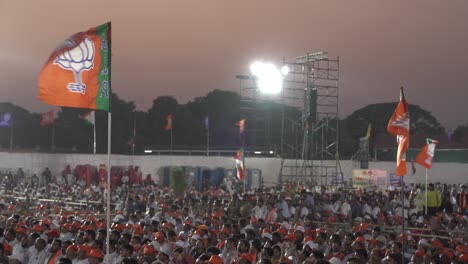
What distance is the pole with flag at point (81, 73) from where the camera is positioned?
332 inches

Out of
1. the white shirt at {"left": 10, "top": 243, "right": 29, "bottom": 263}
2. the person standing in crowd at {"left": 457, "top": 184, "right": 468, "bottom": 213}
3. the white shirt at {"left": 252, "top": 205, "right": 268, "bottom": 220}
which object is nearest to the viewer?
the white shirt at {"left": 10, "top": 243, "right": 29, "bottom": 263}

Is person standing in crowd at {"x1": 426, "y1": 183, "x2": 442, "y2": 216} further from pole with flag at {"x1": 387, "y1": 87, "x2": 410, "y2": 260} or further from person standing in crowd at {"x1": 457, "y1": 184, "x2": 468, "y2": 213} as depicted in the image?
pole with flag at {"x1": 387, "y1": 87, "x2": 410, "y2": 260}

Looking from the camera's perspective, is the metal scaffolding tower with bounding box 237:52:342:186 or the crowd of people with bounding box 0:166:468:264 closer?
the crowd of people with bounding box 0:166:468:264

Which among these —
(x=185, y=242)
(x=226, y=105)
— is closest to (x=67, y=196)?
(x=185, y=242)

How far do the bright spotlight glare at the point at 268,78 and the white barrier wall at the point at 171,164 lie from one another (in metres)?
4.62

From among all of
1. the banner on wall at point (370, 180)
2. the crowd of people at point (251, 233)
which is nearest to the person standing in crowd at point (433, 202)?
the crowd of people at point (251, 233)

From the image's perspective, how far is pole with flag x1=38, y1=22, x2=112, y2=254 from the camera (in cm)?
843

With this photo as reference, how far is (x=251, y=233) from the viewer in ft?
45.0

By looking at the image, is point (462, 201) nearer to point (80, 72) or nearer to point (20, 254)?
point (20, 254)

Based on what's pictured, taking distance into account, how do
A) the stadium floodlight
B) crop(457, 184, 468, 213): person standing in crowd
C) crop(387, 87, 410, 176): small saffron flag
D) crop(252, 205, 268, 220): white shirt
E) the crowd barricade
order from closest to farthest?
crop(387, 87, 410, 176): small saffron flag
the crowd barricade
crop(252, 205, 268, 220): white shirt
crop(457, 184, 468, 213): person standing in crowd
the stadium floodlight

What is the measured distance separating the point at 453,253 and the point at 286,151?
29.3 m

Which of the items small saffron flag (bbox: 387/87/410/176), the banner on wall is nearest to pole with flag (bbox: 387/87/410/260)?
small saffron flag (bbox: 387/87/410/176)

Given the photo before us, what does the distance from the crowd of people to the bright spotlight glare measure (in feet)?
37.6

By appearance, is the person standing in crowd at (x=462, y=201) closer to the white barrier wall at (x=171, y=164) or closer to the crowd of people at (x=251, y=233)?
the crowd of people at (x=251, y=233)
